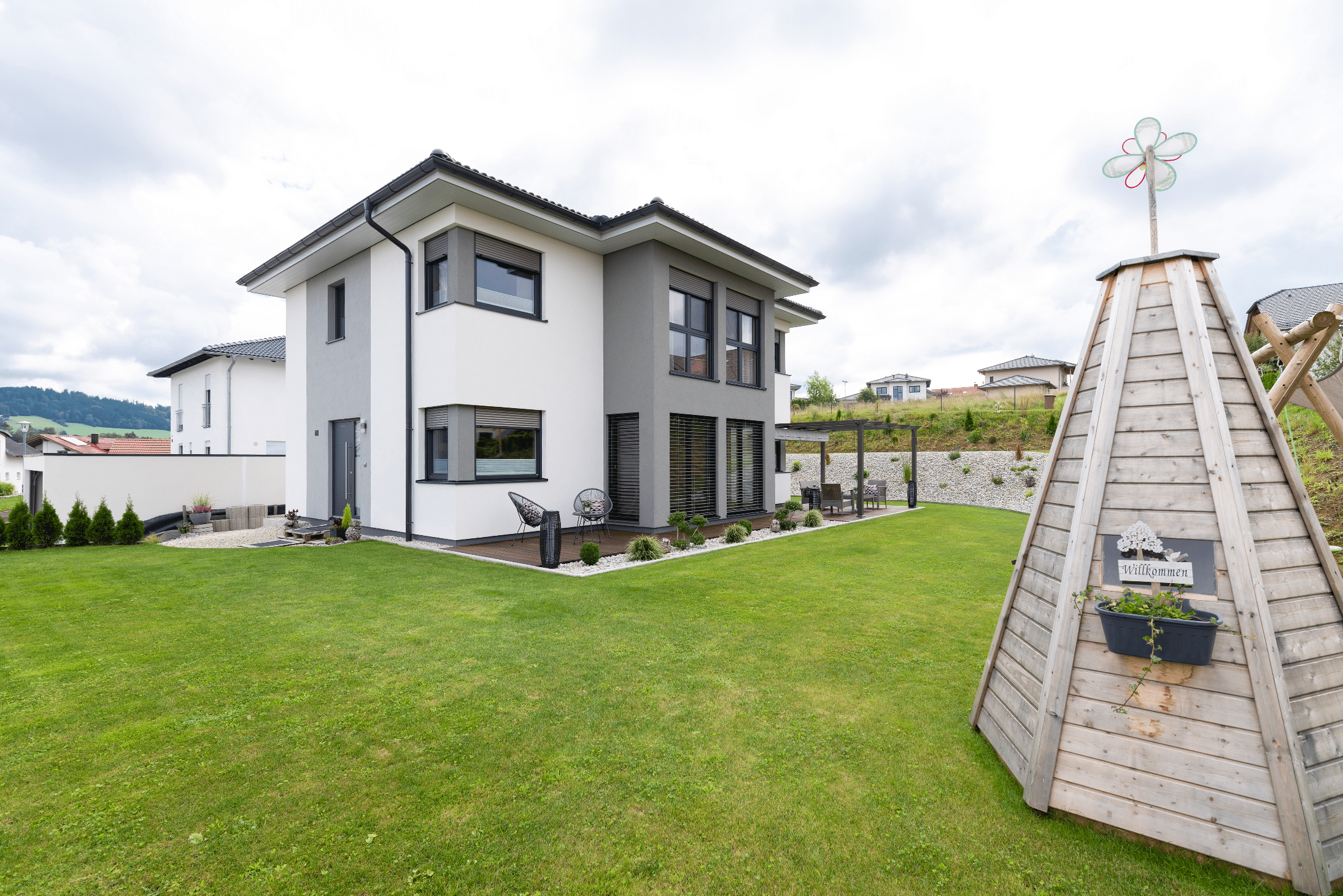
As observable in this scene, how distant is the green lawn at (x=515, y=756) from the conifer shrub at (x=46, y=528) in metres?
5.53

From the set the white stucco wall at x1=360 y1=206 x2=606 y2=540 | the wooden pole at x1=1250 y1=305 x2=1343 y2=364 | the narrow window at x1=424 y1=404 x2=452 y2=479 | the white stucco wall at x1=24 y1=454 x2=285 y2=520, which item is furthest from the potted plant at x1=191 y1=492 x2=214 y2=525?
the wooden pole at x1=1250 y1=305 x2=1343 y2=364

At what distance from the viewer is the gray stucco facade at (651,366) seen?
11.0 meters

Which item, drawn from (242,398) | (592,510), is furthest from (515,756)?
(242,398)

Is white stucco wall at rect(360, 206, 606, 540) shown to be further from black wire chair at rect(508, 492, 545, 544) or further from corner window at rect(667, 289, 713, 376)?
corner window at rect(667, 289, 713, 376)

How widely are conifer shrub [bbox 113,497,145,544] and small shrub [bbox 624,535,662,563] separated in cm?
971

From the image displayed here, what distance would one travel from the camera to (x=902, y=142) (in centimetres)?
1197

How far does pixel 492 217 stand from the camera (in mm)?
9914

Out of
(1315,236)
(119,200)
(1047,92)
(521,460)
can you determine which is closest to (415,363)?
(521,460)

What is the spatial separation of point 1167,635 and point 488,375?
378 inches

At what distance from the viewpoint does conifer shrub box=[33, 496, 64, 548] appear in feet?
31.0

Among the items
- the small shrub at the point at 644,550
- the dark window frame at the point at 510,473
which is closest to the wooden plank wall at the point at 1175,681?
the small shrub at the point at 644,550

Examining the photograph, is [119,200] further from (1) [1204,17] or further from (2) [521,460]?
(1) [1204,17]

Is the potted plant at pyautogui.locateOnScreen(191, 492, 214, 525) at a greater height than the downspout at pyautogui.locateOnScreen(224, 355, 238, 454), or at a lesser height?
lesser

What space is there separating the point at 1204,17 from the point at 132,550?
1646cm
